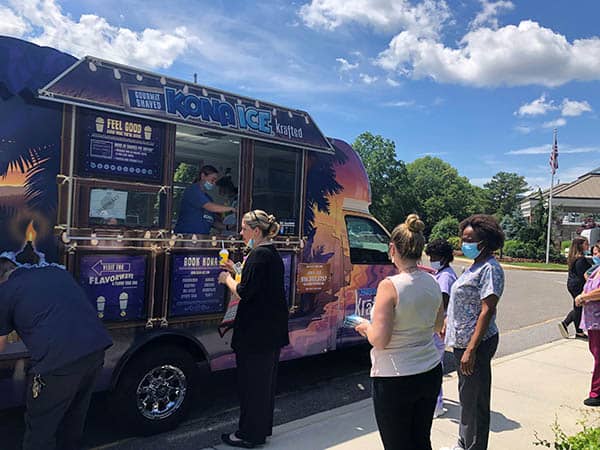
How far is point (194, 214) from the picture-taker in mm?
4684

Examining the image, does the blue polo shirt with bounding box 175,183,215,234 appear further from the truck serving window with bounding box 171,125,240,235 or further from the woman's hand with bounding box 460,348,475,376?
the woman's hand with bounding box 460,348,475,376

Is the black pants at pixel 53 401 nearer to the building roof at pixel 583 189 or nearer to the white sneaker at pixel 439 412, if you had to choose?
the white sneaker at pixel 439 412

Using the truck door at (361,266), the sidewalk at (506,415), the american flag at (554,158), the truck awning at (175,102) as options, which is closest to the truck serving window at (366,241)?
the truck door at (361,266)

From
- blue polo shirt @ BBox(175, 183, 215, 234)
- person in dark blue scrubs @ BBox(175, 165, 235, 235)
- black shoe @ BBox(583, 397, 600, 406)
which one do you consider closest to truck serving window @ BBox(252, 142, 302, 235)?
person in dark blue scrubs @ BBox(175, 165, 235, 235)

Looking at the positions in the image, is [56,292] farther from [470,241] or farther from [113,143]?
[470,241]

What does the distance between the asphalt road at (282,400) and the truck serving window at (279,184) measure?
6.31 feet

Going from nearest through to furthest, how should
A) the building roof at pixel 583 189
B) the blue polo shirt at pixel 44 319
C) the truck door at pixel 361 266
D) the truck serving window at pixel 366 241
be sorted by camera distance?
the blue polo shirt at pixel 44 319 → the truck door at pixel 361 266 → the truck serving window at pixel 366 241 → the building roof at pixel 583 189

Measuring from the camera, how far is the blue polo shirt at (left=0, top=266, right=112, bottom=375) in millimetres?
2832

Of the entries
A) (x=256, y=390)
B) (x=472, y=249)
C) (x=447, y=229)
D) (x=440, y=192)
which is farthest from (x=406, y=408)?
(x=440, y=192)

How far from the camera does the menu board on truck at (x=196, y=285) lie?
425 cm

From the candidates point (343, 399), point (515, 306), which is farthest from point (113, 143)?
point (515, 306)

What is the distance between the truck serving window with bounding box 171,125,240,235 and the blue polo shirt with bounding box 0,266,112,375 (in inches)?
63.5

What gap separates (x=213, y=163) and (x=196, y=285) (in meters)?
1.46

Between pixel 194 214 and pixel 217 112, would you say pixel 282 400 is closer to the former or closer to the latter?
pixel 194 214
